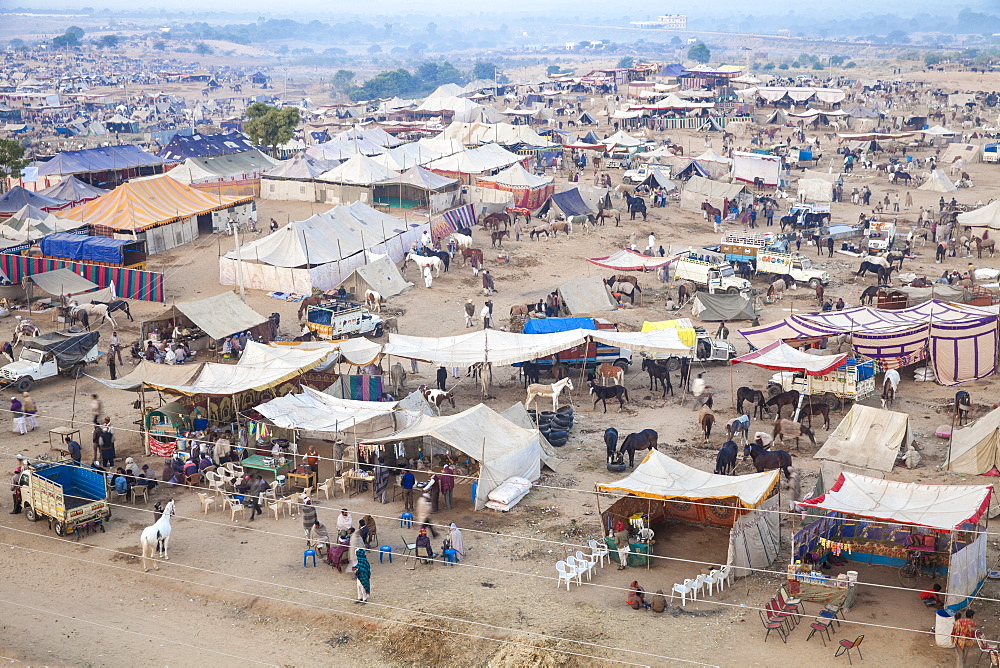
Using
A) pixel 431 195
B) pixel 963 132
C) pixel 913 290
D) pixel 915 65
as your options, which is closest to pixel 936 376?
pixel 913 290

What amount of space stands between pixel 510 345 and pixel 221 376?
22.6 ft

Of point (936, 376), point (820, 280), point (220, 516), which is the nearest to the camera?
point (220, 516)

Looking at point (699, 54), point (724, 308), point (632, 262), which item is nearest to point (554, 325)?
point (724, 308)

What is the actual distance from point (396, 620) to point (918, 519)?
7.91 meters

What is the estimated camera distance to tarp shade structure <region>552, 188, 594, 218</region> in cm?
4556

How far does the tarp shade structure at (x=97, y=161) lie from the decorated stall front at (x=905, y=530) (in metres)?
44.6

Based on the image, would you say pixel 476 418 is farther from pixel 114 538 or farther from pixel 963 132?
pixel 963 132

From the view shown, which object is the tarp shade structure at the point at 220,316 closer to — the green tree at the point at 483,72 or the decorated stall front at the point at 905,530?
the decorated stall front at the point at 905,530

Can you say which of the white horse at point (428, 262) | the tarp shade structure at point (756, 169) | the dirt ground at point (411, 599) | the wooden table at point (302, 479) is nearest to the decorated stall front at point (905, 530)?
the dirt ground at point (411, 599)

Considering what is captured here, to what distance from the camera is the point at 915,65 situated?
145m

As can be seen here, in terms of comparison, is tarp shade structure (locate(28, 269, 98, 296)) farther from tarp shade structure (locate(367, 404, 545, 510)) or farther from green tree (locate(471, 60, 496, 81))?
green tree (locate(471, 60, 496, 81))

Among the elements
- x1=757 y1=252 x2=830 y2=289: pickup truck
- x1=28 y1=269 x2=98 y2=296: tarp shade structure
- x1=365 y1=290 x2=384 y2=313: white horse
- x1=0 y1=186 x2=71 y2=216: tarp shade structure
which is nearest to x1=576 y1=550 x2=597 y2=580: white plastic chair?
x1=365 y1=290 x2=384 y2=313: white horse

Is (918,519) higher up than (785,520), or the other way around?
(918,519)

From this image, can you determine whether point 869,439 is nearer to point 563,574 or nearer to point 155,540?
point 563,574
